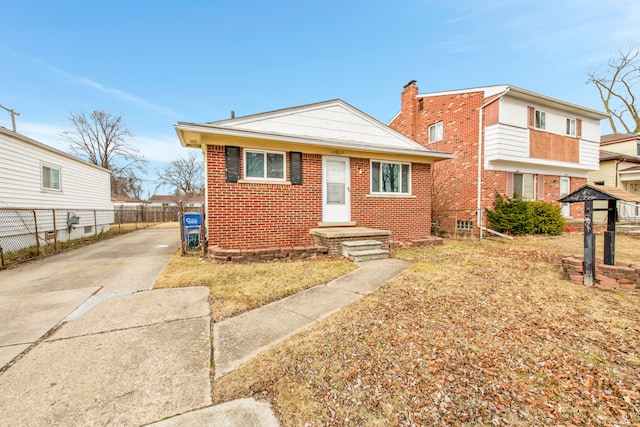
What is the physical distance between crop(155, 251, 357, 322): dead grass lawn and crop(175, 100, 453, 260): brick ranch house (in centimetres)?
65

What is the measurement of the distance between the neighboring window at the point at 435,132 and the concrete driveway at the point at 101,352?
12.9 meters

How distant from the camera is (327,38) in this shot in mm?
13820

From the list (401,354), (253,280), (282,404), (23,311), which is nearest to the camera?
(282,404)

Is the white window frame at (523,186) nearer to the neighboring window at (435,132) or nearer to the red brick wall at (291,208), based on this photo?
the neighboring window at (435,132)

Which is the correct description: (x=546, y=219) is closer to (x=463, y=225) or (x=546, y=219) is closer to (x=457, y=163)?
(x=463, y=225)

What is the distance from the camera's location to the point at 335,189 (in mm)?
7863

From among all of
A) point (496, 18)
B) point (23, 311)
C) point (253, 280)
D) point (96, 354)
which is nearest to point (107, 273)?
point (23, 311)

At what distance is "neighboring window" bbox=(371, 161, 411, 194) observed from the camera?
8.37m

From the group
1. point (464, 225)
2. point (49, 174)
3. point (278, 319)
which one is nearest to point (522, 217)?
point (464, 225)

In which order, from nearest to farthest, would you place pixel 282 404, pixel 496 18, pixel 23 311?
1. pixel 282 404
2. pixel 23 311
3. pixel 496 18

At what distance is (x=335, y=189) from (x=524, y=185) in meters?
9.72

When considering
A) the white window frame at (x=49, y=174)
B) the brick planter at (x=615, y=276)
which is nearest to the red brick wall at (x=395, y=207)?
the brick planter at (x=615, y=276)

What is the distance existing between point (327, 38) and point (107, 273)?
47.9ft

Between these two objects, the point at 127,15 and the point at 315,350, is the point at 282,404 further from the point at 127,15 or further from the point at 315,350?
the point at 127,15
